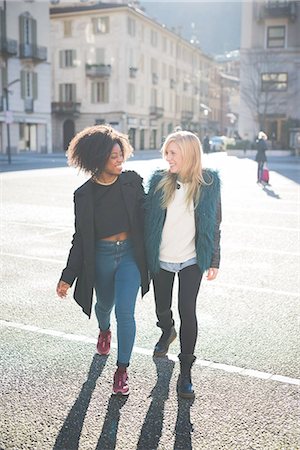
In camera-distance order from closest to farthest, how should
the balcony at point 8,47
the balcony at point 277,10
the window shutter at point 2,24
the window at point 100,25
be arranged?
the window shutter at point 2,24 < the balcony at point 8,47 < the balcony at point 277,10 < the window at point 100,25

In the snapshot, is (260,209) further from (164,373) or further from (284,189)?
(164,373)

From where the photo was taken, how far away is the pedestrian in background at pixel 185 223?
12.7 feet

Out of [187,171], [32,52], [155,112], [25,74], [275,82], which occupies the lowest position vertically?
[187,171]

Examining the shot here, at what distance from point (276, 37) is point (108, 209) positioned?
2113 inches

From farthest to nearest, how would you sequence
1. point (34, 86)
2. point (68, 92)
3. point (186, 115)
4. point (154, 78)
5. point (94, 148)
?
point (186, 115)
point (154, 78)
point (68, 92)
point (34, 86)
point (94, 148)

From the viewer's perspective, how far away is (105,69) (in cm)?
5625

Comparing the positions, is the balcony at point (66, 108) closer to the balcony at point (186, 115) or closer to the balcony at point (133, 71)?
the balcony at point (133, 71)

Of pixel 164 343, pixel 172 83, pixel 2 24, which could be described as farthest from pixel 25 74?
pixel 164 343

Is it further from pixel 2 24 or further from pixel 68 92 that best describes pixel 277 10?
pixel 2 24

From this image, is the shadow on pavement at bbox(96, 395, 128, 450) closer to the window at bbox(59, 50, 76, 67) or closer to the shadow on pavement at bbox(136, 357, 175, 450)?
the shadow on pavement at bbox(136, 357, 175, 450)

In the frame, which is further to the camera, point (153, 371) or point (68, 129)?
point (68, 129)

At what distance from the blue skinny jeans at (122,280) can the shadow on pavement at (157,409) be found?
304 mm

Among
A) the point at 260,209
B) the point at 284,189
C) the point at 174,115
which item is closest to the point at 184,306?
the point at 260,209

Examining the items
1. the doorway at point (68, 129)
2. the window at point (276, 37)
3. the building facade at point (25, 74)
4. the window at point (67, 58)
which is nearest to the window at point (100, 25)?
the window at point (67, 58)
